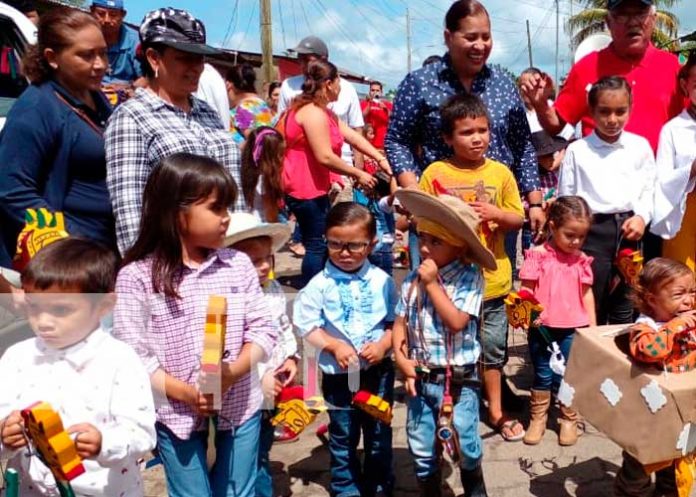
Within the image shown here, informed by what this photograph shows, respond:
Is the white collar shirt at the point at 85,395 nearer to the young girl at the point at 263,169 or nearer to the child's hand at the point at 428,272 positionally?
the child's hand at the point at 428,272

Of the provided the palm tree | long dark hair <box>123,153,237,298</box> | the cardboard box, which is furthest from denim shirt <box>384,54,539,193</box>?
the palm tree

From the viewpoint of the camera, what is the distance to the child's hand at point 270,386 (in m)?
2.42

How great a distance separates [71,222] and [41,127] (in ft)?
1.15

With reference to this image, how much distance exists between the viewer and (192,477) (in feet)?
6.84

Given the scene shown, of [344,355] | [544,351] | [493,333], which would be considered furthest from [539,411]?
[344,355]

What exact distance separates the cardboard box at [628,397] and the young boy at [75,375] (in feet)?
4.95

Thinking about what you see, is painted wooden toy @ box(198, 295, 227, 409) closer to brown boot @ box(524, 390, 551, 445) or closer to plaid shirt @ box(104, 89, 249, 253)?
plaid shirt @ box(104, 89, 249, 253)

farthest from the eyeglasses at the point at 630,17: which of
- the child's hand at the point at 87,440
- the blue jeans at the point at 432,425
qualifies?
the child's hand at the point at 87,440

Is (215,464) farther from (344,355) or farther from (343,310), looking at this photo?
(343,310)

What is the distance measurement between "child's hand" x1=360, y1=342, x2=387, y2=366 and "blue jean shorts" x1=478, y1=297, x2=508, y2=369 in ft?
2.29

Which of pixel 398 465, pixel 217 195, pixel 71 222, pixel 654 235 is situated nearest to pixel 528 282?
pixel 654 235

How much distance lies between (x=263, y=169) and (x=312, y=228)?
839 mm

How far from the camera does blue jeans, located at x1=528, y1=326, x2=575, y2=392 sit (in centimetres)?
338

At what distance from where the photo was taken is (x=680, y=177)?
3.20 metres
